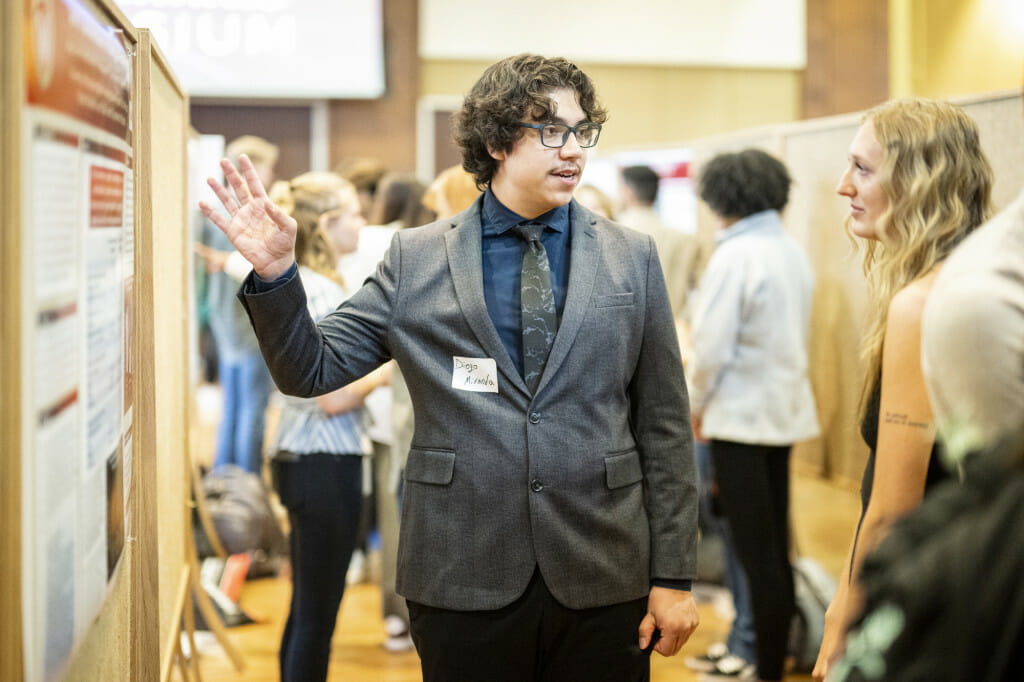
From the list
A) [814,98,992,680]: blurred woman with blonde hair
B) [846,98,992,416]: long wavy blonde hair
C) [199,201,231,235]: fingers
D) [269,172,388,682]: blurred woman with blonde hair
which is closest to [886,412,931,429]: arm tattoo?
[814,98,992,680]: blurred woman with blonde hair

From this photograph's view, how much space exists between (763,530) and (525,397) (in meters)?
1.50

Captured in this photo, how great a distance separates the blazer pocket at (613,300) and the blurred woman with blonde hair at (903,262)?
1.28 ft

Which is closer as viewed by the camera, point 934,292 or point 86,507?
point 934,292

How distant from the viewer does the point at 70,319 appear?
106 centimetres

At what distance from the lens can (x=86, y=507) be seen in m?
1.16

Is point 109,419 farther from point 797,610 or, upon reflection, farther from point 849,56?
point 849,56

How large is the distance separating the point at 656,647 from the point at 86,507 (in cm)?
98

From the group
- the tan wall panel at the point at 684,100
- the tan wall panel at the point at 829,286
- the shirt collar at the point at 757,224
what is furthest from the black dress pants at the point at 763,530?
the tan wall panel at the point at 684,100

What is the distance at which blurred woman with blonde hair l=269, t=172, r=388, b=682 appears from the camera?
234cm

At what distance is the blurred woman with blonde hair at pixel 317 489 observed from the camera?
2340 mm

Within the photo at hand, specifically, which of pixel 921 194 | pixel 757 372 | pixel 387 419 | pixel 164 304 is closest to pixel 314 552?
pixel 164 304

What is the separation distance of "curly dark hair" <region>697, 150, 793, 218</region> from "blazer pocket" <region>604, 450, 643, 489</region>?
62.3 inches

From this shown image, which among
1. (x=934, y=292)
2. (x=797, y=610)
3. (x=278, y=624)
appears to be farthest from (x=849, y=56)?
(x=934, y=292)

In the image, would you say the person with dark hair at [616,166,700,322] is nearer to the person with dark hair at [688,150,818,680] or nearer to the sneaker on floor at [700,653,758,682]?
the person with dark hair at [688,150,818,680]
